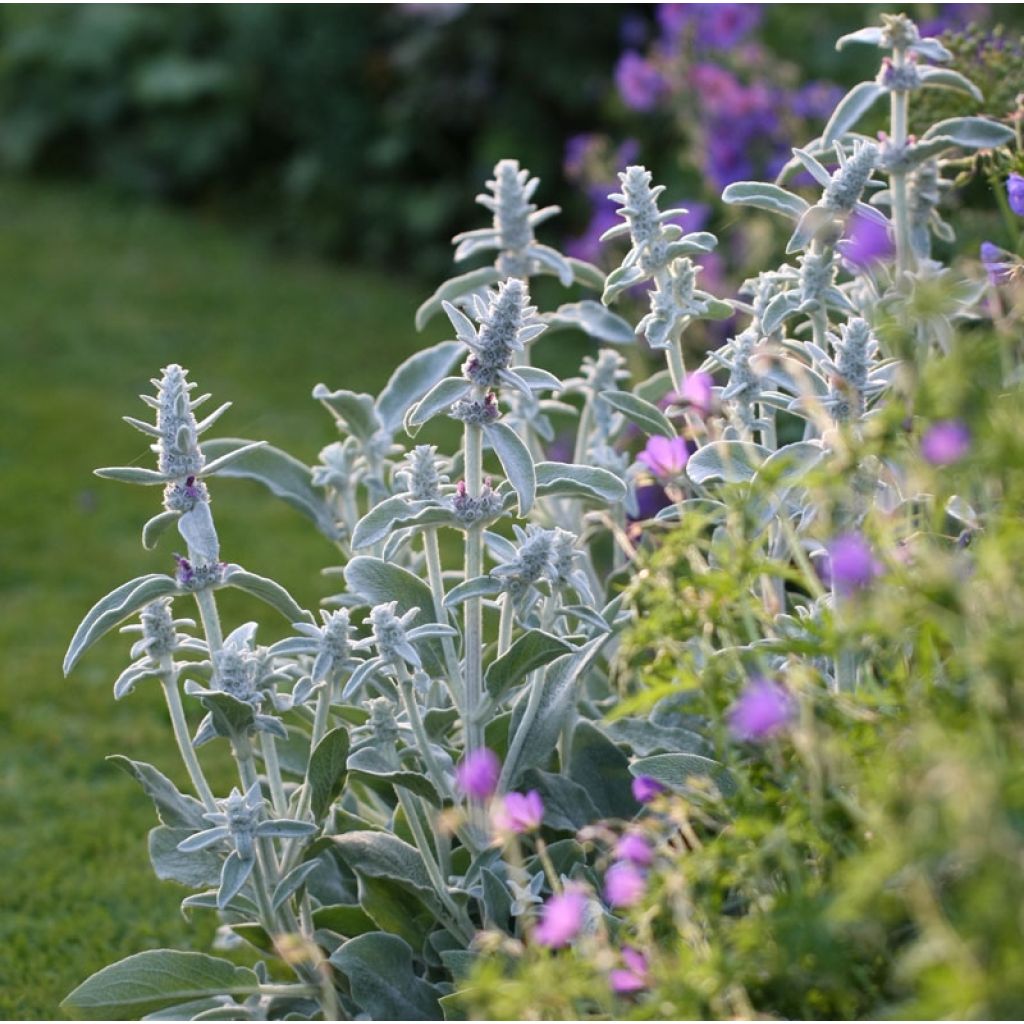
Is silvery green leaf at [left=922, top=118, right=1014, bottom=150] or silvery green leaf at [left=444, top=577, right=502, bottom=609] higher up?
silvery green leaf at [left=922, top=118, right=1014, bottom=150]

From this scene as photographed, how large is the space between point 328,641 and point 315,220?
218 inches

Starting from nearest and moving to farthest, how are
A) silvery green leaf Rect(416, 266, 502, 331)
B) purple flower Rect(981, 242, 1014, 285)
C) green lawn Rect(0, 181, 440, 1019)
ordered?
purple flower Rect(981, 242, 1014, 285), silvery green leaf Rect(416, 266, 502, 331), green lawn Rect(0, 181, 440, 1019)

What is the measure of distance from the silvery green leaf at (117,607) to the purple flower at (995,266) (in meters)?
1.20

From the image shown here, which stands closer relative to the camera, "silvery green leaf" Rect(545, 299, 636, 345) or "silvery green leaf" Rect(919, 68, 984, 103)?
"silvery green leaf" Rect(919, 68, 984, 103)

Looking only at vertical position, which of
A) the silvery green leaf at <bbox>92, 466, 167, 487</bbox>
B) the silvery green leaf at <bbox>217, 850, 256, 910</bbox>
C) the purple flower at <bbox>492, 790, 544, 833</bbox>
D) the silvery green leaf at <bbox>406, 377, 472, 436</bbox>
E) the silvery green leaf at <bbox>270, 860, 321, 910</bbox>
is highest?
the silvery green leaf at <bbox>406, 377, 472, 436</bbox>

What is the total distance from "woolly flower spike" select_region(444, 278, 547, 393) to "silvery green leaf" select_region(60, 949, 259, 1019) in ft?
2.82

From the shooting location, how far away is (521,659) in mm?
1909

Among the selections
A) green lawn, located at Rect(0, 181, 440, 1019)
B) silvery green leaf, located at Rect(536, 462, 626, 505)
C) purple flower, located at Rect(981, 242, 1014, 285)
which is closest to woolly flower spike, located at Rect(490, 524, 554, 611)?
silvery green leaf, located at Rect(536, 462, 626, 505)

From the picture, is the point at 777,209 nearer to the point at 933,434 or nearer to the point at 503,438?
the point at 503,438

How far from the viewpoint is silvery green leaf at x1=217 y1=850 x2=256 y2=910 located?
5.89ft

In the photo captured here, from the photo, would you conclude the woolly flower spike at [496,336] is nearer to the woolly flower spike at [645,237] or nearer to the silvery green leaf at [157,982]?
the woolly flower spike at [645,237]

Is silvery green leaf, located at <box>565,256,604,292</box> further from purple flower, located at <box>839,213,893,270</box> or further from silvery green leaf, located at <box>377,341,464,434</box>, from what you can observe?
purple flower, located at <box>839,213,893,270</box>

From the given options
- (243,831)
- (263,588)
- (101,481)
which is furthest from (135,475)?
(101,481)

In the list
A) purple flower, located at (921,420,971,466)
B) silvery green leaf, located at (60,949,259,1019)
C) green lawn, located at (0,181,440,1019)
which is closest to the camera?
purple flower, located at (921,420,971,466)
